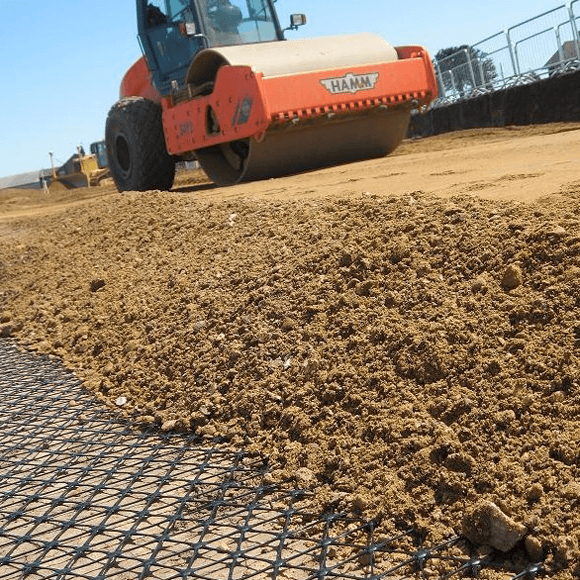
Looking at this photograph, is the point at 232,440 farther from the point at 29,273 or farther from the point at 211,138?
the point at 211,138

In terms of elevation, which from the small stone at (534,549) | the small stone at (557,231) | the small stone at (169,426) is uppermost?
the small stone at (557,231)

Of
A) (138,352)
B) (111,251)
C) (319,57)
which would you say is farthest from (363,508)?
(319,57)

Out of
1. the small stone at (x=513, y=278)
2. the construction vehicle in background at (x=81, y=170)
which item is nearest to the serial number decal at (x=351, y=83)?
the small stone at (x=513, y=278)

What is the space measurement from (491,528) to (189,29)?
730 centimetres

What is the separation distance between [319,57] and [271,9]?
1779 millimetres

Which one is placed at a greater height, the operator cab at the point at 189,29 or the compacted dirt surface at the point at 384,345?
A: the operator cab at the point at 189,29

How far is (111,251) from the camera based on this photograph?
19.2 feet

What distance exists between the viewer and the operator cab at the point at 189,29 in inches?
341

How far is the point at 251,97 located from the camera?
24.1ft

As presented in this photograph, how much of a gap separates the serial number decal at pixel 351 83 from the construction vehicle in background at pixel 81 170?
58.6 ft

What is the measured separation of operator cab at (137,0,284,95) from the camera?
28.4ft

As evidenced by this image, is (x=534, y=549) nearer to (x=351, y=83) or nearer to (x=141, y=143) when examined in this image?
(x=351, y=83)

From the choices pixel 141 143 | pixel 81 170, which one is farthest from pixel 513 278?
pixel 81 170

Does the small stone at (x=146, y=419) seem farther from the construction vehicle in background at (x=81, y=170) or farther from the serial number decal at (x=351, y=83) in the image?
the construction vehicle in background at (x=81, y=170)
